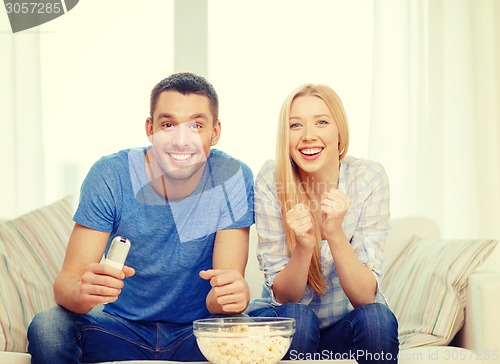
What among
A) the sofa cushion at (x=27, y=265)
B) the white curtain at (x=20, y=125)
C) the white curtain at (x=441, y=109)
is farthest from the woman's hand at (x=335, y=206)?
the white curtain at (x=20, y=125)

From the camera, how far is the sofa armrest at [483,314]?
68.2 inches

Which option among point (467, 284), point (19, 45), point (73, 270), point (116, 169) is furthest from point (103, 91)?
point (467, 284)

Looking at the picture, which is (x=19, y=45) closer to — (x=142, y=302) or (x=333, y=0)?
(x=333, y=0)

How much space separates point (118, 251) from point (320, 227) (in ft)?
2.38

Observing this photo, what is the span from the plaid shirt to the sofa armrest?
265 millimetres

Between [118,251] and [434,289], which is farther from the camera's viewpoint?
[434,289]

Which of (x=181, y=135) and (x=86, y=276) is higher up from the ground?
(x=181, y=135)

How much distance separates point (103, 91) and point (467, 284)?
172 centimetres

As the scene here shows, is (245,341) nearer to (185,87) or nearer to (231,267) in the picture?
(231,267)

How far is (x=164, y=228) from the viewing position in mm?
1687

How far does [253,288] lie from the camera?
6.98 feet

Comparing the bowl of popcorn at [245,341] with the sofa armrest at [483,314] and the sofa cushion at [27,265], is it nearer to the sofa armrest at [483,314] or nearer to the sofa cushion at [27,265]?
the sofa cushion at [27,265]

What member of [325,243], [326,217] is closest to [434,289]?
[325,243]

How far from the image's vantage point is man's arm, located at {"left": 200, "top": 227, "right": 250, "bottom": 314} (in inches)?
56.1
